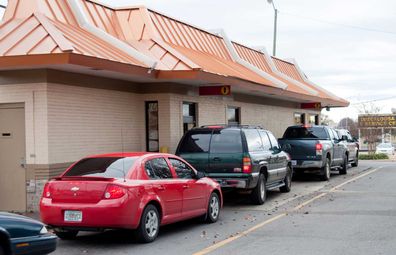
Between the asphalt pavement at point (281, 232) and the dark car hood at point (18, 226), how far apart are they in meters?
1.97

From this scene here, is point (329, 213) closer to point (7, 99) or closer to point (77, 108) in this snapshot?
point (77, 108)

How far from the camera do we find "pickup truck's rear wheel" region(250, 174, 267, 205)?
1346cm

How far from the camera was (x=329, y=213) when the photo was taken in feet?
39.9

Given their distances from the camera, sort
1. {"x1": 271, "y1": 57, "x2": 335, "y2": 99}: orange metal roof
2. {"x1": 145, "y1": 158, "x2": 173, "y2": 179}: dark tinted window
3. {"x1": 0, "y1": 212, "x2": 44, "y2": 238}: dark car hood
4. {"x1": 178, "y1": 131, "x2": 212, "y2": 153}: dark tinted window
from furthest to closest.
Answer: {"x1": 271, "y1": 57, "x2": 335, "y2": 99}: orange metal roof < {"x1": 178, "y1": 131, "x2": 212, "y2": 153}: dark tinted window < {"x1": 145, "y1": 158, "x2": 173, "y2": 179}: dark tinted window < {"x1": 0, "y1": 212, "x2": 44, "y2": 238}: dark car hood

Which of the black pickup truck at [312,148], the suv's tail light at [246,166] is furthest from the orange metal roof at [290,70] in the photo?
the suv's tail light at [246,166]

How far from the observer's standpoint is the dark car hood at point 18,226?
20.9 ft

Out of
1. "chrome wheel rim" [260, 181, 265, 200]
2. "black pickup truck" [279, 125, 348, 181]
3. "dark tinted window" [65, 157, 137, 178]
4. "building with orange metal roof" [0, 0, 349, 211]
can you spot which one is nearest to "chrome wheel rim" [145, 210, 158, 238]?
"dark tinted window" [65, 157, 137, 178]

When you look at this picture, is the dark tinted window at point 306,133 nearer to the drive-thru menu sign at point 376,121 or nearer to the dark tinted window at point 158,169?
the dark tinted window at point 158,169

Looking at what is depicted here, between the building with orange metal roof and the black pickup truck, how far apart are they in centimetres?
200

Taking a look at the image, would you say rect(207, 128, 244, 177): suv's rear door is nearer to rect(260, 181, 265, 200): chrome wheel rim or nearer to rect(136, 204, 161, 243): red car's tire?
rect(260, 181, 265, 200): chrome wheel rim

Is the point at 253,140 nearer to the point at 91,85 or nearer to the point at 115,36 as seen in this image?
the point at 91,85

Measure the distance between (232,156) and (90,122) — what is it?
375 centimetres

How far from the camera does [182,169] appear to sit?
1048 centimetres

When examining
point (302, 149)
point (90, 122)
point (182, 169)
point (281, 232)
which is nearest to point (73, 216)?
point (182, 169)
